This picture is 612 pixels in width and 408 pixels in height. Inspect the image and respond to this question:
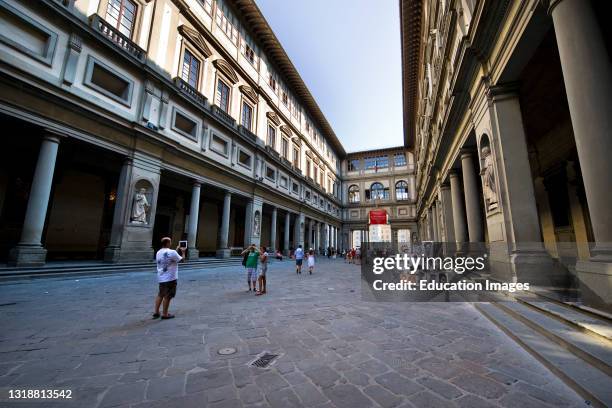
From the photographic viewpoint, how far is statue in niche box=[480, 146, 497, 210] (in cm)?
628

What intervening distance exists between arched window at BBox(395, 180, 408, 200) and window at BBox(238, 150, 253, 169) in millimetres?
→ 28137

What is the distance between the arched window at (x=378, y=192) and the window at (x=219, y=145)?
29.1 meters

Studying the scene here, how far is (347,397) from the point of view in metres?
2.20

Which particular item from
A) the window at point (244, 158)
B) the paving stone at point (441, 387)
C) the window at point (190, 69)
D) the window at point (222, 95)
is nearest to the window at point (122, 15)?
the window at point (190, 69)

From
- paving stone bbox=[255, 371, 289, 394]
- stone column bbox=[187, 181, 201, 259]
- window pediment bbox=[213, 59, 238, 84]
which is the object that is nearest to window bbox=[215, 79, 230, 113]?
window pediment bbox=[213, 59, 238, 84]

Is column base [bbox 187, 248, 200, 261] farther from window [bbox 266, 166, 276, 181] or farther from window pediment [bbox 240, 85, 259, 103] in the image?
window pediment [bbox 240, 85, 259, 103]

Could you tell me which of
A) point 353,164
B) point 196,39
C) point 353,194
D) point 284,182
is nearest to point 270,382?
point 196,39

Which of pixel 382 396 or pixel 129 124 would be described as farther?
pixel 129 124

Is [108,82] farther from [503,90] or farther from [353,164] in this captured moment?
[353,164]

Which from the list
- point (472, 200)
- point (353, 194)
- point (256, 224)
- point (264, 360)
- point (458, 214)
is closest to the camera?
point (264, 360)

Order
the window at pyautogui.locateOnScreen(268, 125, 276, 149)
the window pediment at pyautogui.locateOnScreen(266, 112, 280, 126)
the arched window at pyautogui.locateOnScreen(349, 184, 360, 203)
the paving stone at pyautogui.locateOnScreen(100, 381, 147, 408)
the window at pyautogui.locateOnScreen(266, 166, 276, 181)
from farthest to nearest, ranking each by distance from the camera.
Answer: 1. the arched window at pyautogui.locateOnScreen(349, 184, 360, 203)
2. the window at pyautogui.locateOnScreen(268, 125, 276, 149)
3. the window pediment at pyautogui.locateOnScreen(266, 112, 280, 126)
4. the window at pyautogui.locateOnScreen(266, 166, 276, 181)
5. the paving stone at pyautogui.locateOnScreen(100, 381, 147, 408)

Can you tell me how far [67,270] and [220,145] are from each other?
1014 cm

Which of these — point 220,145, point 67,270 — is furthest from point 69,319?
point 220,145

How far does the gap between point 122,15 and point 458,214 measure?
17151 millimetres
